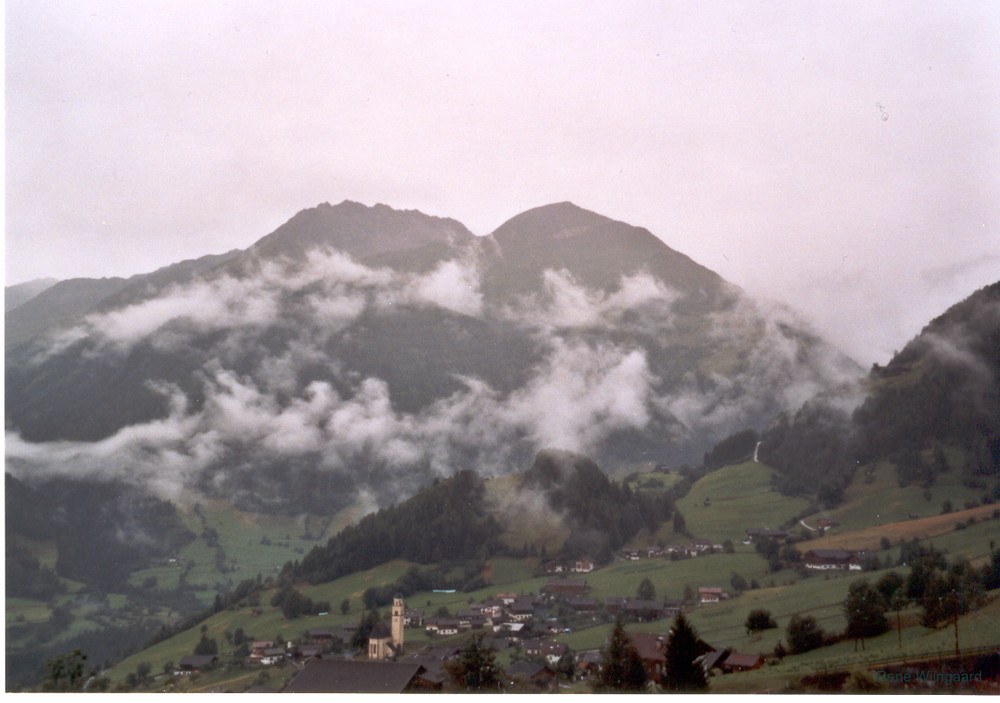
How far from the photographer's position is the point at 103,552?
49.2 ft

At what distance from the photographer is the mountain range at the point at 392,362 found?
A: 15.4 metres

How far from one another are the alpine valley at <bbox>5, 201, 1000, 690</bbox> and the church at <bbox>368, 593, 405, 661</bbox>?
0.45m

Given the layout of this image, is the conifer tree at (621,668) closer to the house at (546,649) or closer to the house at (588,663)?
the house at (588,663)

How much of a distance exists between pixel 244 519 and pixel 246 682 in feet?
11.6

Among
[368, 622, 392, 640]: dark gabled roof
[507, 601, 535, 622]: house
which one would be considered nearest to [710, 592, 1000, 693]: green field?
[507, 601, 535, 622]: house

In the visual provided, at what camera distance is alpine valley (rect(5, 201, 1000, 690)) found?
13984 mm

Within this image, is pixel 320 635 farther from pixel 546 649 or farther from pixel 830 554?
pixel 830 554

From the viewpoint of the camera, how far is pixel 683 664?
1112 centimetres

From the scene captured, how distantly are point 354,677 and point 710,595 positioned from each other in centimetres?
627

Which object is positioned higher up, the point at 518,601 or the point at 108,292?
the point at 108,292

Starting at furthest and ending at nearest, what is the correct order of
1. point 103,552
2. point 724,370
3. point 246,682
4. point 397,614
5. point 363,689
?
point 724,370 → point 103,552 → point 397,614 → point 246,682 → point 363,689

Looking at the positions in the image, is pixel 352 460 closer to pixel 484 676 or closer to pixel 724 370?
pixel 484 676

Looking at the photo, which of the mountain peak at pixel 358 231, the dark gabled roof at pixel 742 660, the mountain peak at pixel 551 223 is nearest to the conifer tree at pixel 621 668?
the dark gabled roof at pixel 742 660

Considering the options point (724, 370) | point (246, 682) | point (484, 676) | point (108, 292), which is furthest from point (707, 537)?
point (108, 292)
